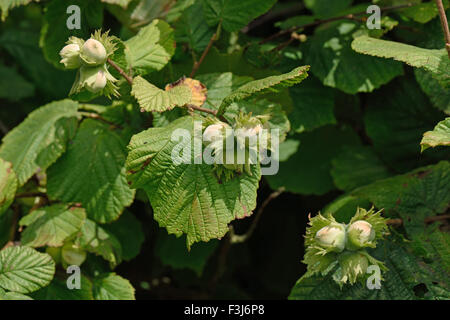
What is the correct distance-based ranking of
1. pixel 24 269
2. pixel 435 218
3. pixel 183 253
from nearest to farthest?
1. pixel 24 269
2. pixel 435 218
3. pixel 183 253

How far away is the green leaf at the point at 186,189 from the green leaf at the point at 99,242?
39 centimetres

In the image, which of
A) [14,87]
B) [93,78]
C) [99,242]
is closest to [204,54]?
[93,78]

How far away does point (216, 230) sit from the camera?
4.07 feet

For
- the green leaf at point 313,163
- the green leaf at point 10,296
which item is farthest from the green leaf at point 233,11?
the green leaf at point 10,296

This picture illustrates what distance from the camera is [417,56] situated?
1.28 metres

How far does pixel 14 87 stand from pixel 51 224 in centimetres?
97

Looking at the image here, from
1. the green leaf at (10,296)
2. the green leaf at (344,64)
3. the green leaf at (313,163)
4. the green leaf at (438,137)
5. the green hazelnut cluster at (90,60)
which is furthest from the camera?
the green leaf at (313,163)

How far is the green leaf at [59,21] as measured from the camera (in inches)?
64.0

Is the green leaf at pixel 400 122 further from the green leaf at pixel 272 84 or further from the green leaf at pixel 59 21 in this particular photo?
the green leaf at pixel 59 21

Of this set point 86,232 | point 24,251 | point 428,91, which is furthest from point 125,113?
point 428,91

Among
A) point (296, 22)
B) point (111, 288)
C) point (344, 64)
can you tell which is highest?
point (296, 22)

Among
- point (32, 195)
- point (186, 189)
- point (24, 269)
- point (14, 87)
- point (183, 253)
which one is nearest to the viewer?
point (186, 189)

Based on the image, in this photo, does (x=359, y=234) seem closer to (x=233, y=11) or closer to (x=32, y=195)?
(x=233, y=11)

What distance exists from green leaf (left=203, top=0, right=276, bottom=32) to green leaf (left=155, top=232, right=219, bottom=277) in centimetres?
81
